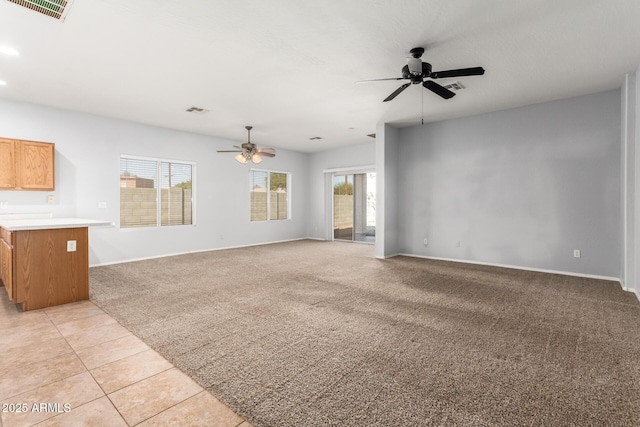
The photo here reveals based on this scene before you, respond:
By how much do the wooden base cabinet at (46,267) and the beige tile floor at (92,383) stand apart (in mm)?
487

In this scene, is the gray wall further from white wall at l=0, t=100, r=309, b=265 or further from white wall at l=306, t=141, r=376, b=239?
white wall at l=0, t=100, r=309, b=265

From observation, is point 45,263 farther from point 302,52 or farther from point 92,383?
point 302,52

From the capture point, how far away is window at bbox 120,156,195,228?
6086mm

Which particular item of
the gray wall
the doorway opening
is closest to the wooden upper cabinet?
the gray wall

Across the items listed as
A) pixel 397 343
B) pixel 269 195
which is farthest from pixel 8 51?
pixel 269 195

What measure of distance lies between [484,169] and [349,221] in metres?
4.36

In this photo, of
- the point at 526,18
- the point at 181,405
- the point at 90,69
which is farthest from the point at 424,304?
the point at 90,69

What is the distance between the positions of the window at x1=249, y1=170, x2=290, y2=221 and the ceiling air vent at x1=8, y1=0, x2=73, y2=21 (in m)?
5.71

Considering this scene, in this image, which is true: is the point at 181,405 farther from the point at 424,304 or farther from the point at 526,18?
the point at 526,18

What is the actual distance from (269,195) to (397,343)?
689cm

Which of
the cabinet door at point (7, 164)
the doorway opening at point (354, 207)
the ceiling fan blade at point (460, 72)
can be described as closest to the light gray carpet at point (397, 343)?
the cabinet door at point (7, 164)

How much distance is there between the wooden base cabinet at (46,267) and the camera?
3.23m

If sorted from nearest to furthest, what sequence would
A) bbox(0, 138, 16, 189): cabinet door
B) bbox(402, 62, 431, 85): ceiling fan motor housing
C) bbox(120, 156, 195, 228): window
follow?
bbox(402, 62, 431, 85): ceiling fan motor housing
bbox(0, 138, 16, 189): cabinet door
bbox(120, 156, 195, 228): window

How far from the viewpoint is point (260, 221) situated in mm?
8531
